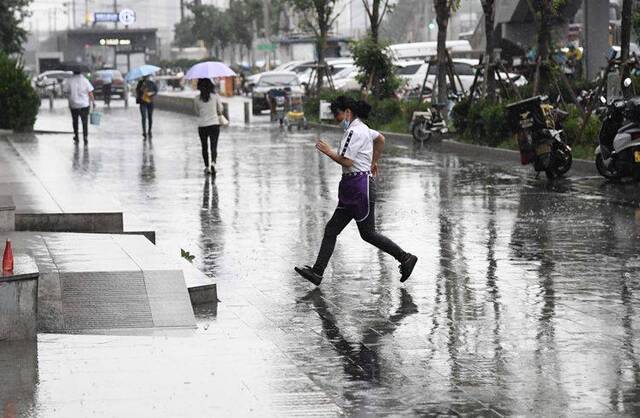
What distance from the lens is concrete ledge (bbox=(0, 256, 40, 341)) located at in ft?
31.4

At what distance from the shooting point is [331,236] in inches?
512

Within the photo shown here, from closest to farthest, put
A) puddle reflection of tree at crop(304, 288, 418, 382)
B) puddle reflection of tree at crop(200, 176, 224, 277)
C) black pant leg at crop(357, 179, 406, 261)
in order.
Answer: puddle reflection of tree at crop(304, 288, 418, 382), black pant leg at crop(357, 179, 406, 261), puddle reflection of tree at crop(200, 176, 224, 277)

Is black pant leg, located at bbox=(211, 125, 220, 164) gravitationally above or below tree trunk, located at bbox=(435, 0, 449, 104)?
below

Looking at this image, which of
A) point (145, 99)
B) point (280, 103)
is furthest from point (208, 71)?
point (280, 103)

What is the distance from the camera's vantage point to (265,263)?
14.3 meters

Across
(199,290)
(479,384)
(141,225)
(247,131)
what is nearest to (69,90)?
(247,131)

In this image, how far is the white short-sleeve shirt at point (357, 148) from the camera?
Answer: 12.7m

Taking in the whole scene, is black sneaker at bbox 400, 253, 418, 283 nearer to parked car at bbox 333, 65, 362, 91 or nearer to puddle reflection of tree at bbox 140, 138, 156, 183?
puddle reflection of tree at bbox 140, 138, 156, 183

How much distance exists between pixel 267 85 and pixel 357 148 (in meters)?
44.5

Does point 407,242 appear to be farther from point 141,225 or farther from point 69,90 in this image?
point 69,90

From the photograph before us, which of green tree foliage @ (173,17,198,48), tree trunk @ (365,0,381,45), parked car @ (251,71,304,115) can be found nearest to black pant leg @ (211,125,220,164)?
tree trunk @ (365,0,381,45)

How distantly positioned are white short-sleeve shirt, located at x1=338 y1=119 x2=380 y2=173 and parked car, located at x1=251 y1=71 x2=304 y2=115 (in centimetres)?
4089

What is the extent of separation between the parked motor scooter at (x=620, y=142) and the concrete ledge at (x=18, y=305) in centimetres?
1358

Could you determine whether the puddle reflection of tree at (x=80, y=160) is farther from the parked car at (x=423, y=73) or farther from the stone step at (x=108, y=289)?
the parked car at (x=423, y=73)
